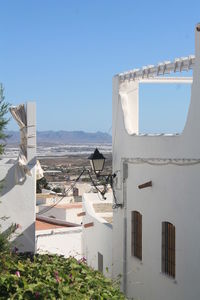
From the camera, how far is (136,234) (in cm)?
1188

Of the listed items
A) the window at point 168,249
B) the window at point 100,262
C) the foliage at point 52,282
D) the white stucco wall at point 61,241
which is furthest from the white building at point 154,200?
the foliage at point 52,282

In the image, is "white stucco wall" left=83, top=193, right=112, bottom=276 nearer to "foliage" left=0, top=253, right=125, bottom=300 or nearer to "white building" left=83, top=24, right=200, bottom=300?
"white building" left=83, top=24, right=200, bottom=300

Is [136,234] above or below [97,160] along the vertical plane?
below

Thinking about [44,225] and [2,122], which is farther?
[44,225]

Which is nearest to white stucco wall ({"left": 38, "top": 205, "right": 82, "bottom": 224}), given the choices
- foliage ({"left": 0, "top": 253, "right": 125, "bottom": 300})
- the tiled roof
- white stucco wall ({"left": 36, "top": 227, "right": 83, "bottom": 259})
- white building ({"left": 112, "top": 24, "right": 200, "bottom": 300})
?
the tiled roof

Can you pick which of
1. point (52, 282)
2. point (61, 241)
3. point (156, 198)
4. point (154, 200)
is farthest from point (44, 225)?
point (52, 282)

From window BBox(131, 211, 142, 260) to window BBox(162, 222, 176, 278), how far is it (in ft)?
4.23

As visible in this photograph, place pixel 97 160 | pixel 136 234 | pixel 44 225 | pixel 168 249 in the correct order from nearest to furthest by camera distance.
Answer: pixel 168 249 < pixel 97 160 < pixel 136 234 < pixel 44 225

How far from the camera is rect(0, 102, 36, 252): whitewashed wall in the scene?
34.1 feet

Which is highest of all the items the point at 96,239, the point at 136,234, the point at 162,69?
the point at 162,69

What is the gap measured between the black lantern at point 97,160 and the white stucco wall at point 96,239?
9.47 ft

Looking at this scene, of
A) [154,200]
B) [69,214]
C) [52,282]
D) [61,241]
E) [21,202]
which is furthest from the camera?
[69,214]

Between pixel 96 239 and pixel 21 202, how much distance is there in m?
5.07

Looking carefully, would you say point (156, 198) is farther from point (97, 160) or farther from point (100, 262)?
point (100, 262)
